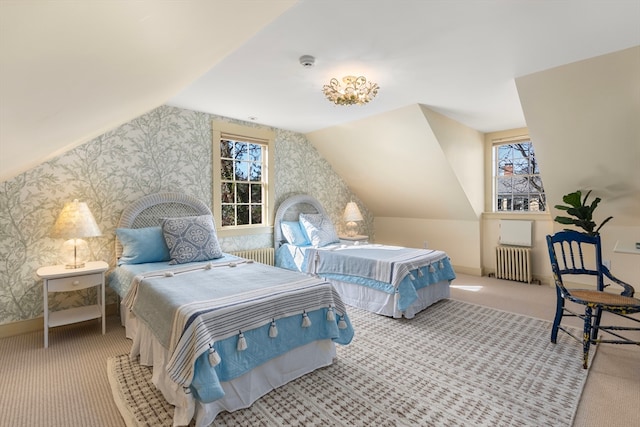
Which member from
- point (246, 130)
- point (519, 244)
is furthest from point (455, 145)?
point (246, 130)

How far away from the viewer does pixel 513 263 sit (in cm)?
482

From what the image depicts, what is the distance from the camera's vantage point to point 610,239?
405cm

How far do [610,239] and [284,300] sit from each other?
14.7ft

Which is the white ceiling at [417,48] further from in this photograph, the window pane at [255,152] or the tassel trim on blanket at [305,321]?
the tassel trim on blanket at [305,321]

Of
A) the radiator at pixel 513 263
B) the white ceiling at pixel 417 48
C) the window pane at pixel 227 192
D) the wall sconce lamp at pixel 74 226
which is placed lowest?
the radiator at pixel 513 263

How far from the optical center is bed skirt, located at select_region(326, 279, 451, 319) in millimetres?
3344

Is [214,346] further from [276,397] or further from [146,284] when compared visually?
[146,284]

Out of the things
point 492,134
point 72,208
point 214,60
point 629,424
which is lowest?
point 629,424

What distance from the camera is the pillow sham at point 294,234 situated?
186 inches

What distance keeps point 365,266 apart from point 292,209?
6.21 feet

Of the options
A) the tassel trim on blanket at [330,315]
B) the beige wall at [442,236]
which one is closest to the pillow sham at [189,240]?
the tassel trim on blanket at [330,315]

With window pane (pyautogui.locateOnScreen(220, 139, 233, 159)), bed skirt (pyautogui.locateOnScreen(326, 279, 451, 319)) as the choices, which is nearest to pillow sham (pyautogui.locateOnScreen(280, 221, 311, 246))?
bed skirt (pyautogui.locateOnScreen(326, 279, 451, 319))

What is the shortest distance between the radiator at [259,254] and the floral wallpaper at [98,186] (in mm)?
95

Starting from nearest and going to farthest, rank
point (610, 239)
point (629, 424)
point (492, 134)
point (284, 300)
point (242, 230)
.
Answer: point (629, 424)
point (284, 300)
point (610, 239)
point (242, 230)
point (492, 134)
